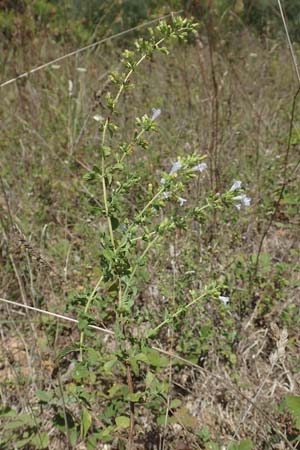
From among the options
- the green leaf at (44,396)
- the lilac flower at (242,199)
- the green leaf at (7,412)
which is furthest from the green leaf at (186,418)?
the lilac flower at (242,199)

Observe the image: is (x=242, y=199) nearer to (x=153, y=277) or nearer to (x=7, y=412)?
(x=153, y=277)

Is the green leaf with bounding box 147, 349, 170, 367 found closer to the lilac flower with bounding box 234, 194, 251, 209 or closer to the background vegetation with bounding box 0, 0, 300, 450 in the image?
the background vegetation with bounding box 0, 0, 300, 450

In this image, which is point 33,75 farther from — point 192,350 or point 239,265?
point 192,350

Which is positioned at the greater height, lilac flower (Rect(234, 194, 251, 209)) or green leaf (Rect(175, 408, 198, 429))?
lilac flower (Rect(234, 194, 251, 209))

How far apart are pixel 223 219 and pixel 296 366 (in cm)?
69

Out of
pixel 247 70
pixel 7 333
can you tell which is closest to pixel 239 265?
pixel 7 333

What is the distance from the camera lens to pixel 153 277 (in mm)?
1923

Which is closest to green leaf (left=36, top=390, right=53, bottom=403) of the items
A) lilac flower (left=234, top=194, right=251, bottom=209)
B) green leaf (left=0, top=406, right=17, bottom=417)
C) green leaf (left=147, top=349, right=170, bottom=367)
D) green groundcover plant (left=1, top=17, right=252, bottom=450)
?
green groundcover plant (left=1, top=17, right=252, bottom=450)

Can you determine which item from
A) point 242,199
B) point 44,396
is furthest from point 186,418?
point 242,199

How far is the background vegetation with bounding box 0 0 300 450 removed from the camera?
1278 millimetres

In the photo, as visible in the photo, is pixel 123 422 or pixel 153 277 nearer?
pixel 123 422

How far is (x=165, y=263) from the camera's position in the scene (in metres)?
1.91

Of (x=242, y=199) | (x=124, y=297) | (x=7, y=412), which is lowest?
(x=7, y=412)

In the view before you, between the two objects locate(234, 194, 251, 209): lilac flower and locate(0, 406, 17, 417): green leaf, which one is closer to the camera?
locate(234, 194, 251, 209): lilac flower
